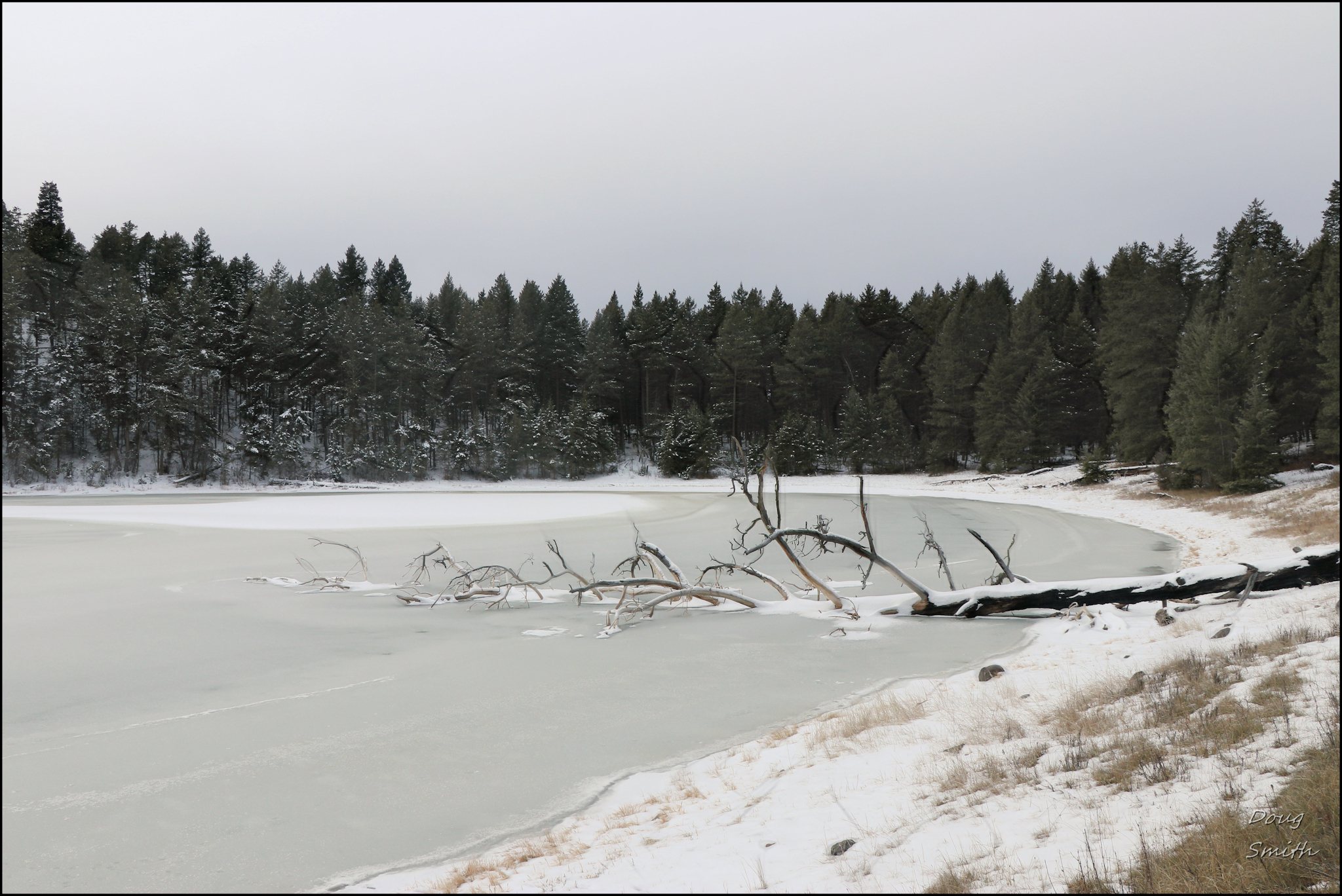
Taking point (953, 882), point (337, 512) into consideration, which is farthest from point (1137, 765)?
point (337, 512)

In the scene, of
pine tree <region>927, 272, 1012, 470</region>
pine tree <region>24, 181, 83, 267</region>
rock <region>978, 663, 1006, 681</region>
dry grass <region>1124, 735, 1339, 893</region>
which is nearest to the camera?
dry grass <region>1124, 735, 1339, 893</region>

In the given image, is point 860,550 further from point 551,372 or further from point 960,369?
point 551,372

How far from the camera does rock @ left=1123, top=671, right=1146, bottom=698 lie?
7.21 meters

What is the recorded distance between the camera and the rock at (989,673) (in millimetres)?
9508

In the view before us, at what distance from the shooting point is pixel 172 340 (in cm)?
6128

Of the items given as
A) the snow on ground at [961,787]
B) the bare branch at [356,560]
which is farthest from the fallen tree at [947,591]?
the snow on ground at [961,787]

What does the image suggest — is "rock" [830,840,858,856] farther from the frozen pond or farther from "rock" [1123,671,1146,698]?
"rock" [1123,671,1146,698]

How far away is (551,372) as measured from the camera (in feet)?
270

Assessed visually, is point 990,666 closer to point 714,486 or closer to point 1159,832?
point 1159,832

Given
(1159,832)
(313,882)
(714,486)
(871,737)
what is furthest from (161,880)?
(714,486)

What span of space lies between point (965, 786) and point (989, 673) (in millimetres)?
4361

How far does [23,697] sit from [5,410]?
57.9 metres

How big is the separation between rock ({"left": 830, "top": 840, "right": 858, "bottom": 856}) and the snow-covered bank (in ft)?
0.12

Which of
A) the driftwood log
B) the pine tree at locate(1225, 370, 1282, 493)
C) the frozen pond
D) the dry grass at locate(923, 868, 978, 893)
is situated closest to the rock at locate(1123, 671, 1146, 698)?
the frozen pond
